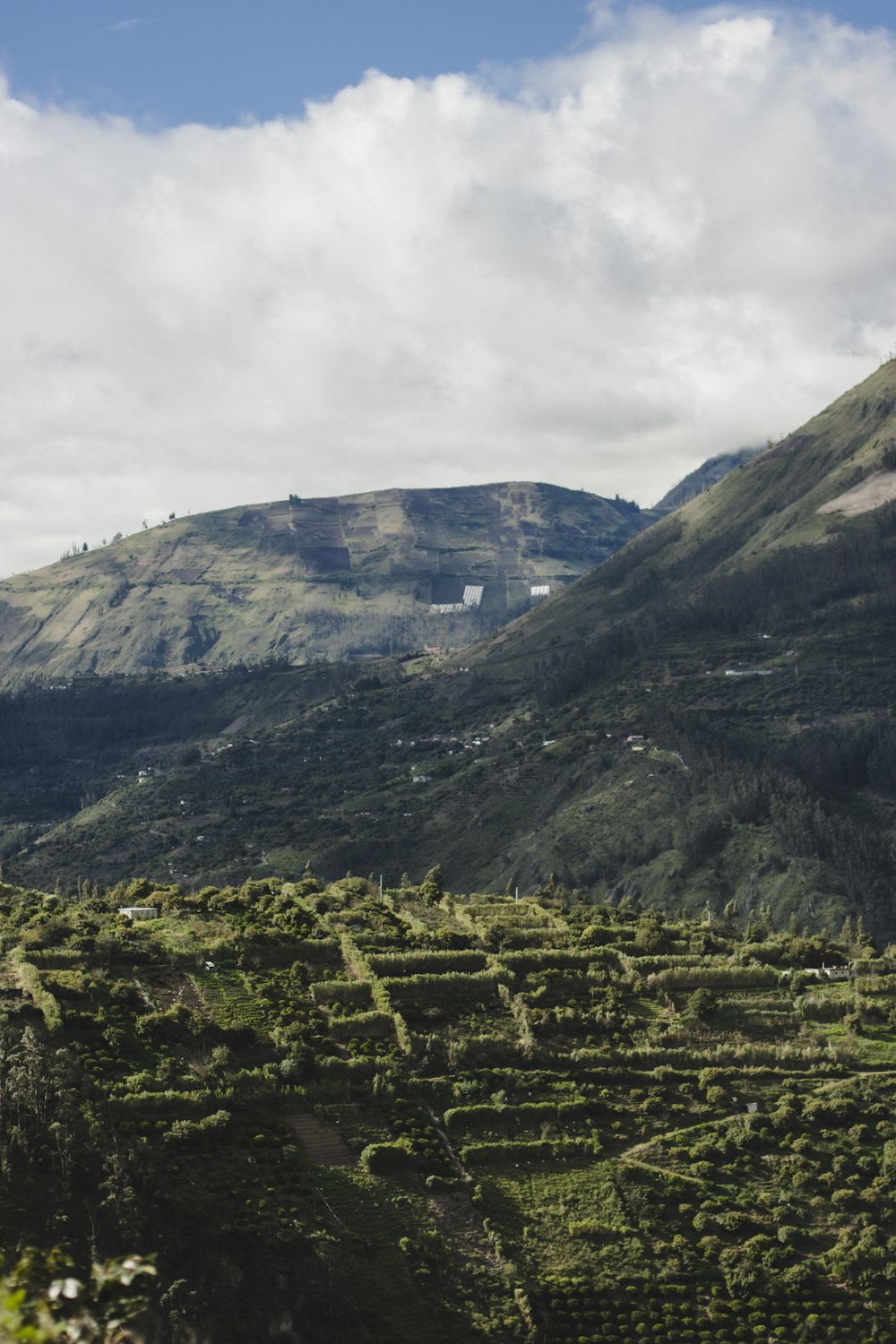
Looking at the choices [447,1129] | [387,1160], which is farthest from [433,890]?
[387,1160]

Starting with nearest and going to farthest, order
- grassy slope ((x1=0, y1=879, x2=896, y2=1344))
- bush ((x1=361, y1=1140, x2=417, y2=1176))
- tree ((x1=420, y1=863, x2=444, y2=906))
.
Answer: grassy slope ((x1=0, y1=879, x2=896, y2=1344)), bush ((x1=361, y1=1140, x2=417, y2=1176)), tree ((x1=420, y1=863, x2=444, y2=906))

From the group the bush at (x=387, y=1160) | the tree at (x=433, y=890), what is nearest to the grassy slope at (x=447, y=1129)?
the bush at (x=387, y=1160)

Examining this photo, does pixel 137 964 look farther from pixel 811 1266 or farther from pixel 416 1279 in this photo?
pixel 811 1266

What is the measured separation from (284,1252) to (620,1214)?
666 inches

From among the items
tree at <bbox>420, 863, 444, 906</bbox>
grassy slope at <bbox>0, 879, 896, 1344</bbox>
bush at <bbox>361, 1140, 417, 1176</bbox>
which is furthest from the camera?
tree at <bbox>420, 863, 444, 906</bbox>

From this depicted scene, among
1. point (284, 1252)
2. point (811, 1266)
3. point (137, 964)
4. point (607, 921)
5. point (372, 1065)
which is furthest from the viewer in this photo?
point (607, 921)

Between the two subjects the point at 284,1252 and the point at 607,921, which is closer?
the point at 284,1252

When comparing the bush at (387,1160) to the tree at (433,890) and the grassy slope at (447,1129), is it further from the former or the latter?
the tree at (433,890)

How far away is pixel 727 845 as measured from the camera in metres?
192

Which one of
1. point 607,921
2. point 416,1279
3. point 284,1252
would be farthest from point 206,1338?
point 607,921

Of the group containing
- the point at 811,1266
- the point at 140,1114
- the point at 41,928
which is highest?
the point at 41,928

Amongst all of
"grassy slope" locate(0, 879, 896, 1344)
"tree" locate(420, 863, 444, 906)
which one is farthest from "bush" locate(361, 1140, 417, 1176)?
"tree" locate(420, 863, 444, 906)

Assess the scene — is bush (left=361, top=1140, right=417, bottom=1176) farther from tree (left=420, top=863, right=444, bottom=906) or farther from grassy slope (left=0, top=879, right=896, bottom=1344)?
tree (left=420, top=863, right=444, bottom=906)

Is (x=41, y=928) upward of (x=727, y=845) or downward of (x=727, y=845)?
upward
